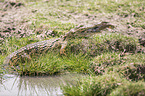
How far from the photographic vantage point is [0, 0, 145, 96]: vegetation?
131 inches

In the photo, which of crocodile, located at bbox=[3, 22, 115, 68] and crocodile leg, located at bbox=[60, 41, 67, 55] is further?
crocodile leg, located at bbox=[60, 41, 67, 55]

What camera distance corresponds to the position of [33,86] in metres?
3.88

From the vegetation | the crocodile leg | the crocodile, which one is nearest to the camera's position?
the vegetation

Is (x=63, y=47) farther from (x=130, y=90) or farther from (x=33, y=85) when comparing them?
(x=130, y=90)

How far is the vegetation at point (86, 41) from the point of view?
334 cm

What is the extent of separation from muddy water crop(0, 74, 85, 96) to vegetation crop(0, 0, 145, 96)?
0.22 meters

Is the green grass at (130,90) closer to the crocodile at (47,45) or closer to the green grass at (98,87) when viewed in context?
the green grass at (98,87)

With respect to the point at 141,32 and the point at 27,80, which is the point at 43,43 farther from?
the point at 141,32

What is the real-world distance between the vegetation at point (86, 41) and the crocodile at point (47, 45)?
0.19 metres

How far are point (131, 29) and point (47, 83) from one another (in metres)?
4.53

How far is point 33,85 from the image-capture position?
3926 millimetres

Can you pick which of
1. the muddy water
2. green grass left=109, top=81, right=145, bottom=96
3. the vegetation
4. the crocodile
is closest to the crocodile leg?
the crocodile

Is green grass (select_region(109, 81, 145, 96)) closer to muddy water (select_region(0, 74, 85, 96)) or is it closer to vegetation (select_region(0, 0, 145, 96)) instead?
vegetation (select_region(0, 0, 145, 96))

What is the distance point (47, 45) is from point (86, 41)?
1.35 meters
